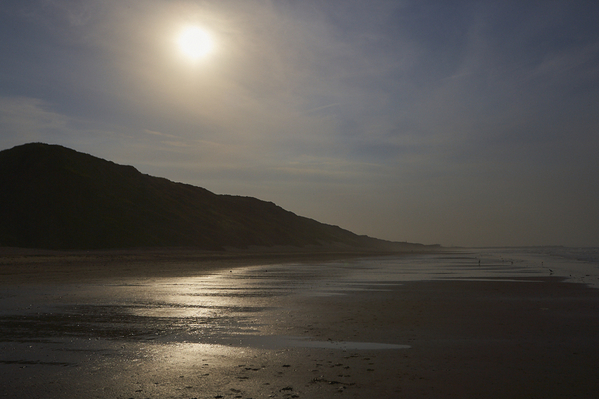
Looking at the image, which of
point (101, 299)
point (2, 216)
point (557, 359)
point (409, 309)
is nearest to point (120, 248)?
point (2, 216)

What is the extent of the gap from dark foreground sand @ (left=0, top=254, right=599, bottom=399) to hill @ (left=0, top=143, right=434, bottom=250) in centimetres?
A: 8586

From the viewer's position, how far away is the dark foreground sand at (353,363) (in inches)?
295

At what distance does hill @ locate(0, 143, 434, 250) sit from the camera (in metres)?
91.7

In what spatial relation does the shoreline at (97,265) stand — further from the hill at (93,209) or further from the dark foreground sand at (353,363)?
the dark foreground sand at (353,363)

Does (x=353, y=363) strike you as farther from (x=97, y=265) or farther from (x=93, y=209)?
(x=93, y=209)

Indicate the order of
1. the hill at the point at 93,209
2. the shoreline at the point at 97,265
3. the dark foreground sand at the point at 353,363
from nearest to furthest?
1. the dark foreground sand at the point at 353,363
2. the shoreline at the point at 97,265
3. the hill at the point at 93,209

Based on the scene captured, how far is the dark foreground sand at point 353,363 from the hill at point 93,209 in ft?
282

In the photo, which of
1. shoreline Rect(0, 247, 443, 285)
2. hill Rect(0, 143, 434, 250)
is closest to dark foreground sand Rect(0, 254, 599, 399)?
shoreline Rect(0, 247, 443, 285)

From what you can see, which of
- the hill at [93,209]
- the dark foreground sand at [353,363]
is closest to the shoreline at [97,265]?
the hill at [93,209]

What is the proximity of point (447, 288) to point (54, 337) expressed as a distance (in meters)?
20.4

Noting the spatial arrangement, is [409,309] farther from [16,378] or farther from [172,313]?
[16,378]

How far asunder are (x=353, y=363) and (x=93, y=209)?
109 meters

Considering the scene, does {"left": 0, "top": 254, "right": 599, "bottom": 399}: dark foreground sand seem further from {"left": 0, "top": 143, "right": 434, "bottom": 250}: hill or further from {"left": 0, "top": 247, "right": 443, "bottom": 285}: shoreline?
{"left": 0, "top": 143, "right": 434, "bottom": 250}: hill

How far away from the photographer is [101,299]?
19281mm
